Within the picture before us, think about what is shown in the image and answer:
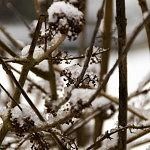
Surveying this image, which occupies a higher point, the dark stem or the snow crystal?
the snow crystal

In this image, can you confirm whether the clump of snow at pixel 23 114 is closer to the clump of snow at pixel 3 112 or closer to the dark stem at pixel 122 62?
the clump of snow at pixel 3 112

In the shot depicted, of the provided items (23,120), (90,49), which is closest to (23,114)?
(23,120)

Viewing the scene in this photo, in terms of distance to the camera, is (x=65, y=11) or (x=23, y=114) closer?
(x=65, y=11)

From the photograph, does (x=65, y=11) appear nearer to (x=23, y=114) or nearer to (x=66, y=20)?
(x=66, y=20)

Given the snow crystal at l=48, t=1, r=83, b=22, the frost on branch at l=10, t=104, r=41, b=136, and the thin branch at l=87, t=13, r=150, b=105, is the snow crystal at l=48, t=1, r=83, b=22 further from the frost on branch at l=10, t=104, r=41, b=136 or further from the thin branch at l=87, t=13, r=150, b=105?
the frost on branch at l=10, t=104, r=41, b=136

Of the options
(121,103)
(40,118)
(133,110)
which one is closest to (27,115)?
(40,118)

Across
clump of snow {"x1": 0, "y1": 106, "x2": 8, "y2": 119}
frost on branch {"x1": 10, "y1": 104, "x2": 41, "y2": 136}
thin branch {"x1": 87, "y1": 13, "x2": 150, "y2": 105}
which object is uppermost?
clump of snow {"x1": 0, "y1": 106, "x2": 8, "y2": 119}

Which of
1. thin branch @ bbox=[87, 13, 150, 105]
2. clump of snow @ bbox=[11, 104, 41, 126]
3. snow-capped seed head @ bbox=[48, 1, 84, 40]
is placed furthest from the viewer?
clump of snow @ bbox=[11, 104, 41, 126]

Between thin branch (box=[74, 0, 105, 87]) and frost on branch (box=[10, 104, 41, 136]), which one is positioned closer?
thin branch (box=[74, 0, 105, 87])

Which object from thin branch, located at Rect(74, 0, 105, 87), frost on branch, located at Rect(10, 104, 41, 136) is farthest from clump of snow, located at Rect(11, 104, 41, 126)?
thin branch, located at Rect(74, 0, 105, 87)
